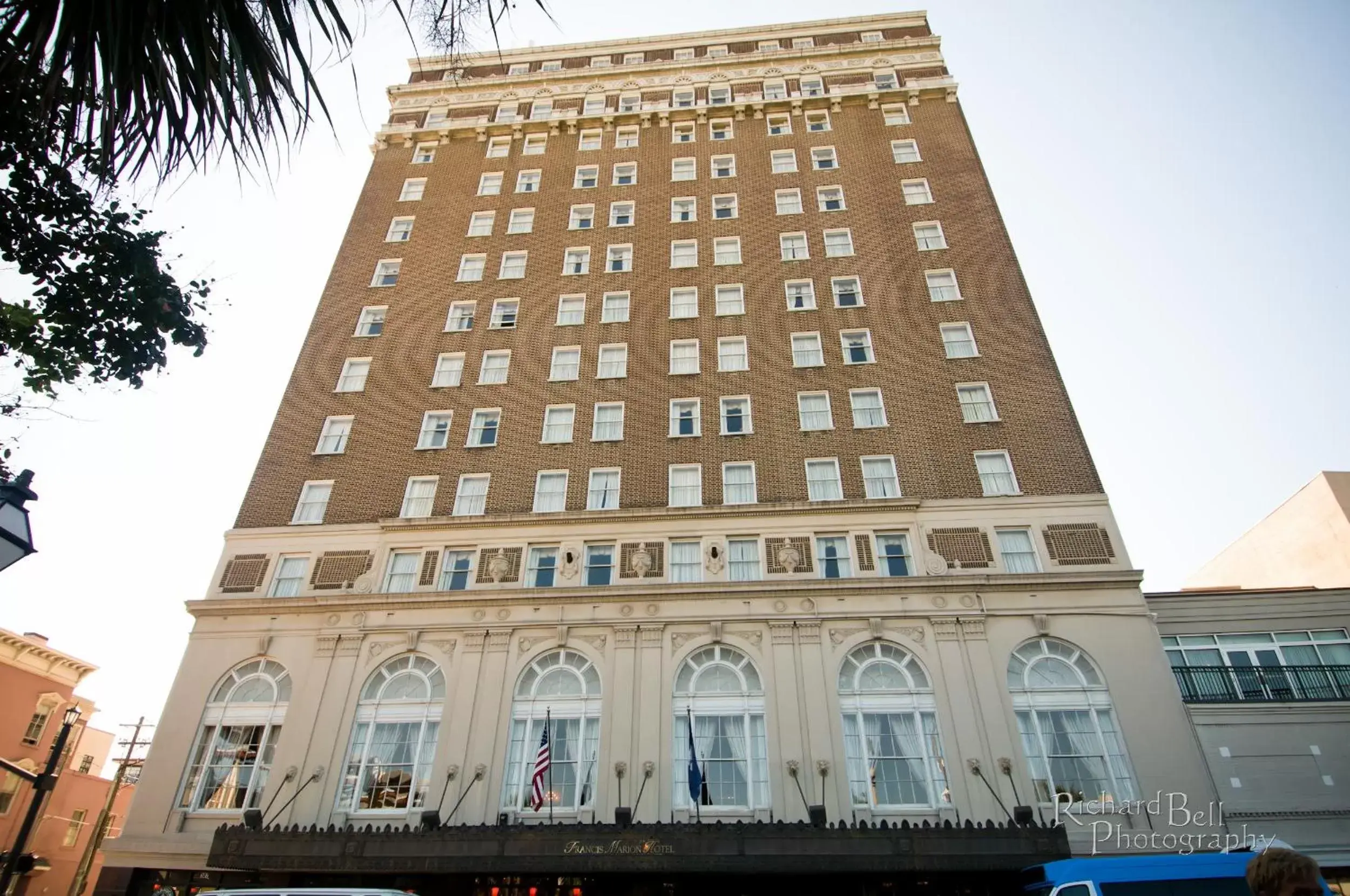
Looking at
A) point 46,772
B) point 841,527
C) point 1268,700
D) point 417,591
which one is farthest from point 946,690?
point 46,772

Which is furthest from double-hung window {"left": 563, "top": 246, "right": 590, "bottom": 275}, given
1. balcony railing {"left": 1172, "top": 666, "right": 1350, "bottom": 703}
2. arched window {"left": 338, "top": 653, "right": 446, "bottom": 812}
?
balcony railing {"left": 1172, "top": 666, "right": 1350, "bottom": 703}

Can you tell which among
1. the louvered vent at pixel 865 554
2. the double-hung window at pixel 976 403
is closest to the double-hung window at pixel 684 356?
the louvered vent at pixel 865 554

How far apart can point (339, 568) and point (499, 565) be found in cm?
626

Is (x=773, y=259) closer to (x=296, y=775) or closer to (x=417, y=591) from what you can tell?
(x=417, y=591)

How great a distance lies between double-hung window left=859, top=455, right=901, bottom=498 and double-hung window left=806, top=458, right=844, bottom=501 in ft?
3.14

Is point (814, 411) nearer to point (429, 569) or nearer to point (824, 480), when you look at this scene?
point (824, 480)

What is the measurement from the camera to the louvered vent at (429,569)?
2745cm

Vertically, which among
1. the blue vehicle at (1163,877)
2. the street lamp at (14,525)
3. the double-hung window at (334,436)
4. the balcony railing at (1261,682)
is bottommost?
the blue vehicle at (1163,877)

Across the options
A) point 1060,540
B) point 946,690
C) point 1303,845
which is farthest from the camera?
point 1060,540

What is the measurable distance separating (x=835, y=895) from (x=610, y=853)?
6.46 meters

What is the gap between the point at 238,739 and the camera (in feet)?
82.2

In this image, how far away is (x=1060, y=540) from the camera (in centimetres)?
2625

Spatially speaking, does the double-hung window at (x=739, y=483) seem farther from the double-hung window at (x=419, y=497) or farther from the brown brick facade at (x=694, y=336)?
the double-hung window at (x=419, y=497)

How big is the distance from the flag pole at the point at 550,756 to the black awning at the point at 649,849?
168 centimetres
